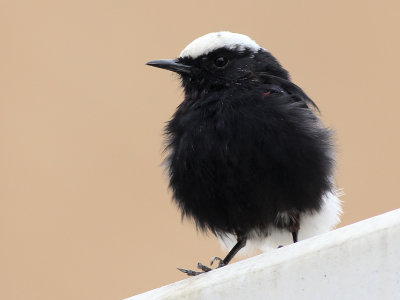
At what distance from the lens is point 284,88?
3.60m

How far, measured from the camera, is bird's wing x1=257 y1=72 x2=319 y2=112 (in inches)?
139

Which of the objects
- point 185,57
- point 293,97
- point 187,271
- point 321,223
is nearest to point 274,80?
point 293,97

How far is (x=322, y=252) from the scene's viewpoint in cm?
192

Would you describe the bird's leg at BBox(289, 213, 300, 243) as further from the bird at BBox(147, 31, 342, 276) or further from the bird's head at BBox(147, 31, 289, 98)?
the bird's head at BBox(147, 31, 289, 98)

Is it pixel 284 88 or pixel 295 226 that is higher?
pixel 284 88

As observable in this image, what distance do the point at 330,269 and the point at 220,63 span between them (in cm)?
203

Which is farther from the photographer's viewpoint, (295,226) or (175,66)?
(175,66)

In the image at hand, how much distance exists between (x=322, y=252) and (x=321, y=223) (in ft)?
5.96

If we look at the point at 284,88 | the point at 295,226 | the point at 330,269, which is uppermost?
the point at 284,88

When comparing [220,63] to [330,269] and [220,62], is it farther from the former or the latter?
[330,269]

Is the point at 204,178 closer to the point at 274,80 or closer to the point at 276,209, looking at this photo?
the point at 276,209

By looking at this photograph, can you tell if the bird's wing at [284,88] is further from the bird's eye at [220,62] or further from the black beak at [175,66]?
the black beak at [175,66]

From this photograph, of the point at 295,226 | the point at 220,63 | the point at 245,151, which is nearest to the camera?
the point at 245,151

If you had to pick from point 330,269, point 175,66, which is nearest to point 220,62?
point 175,66
